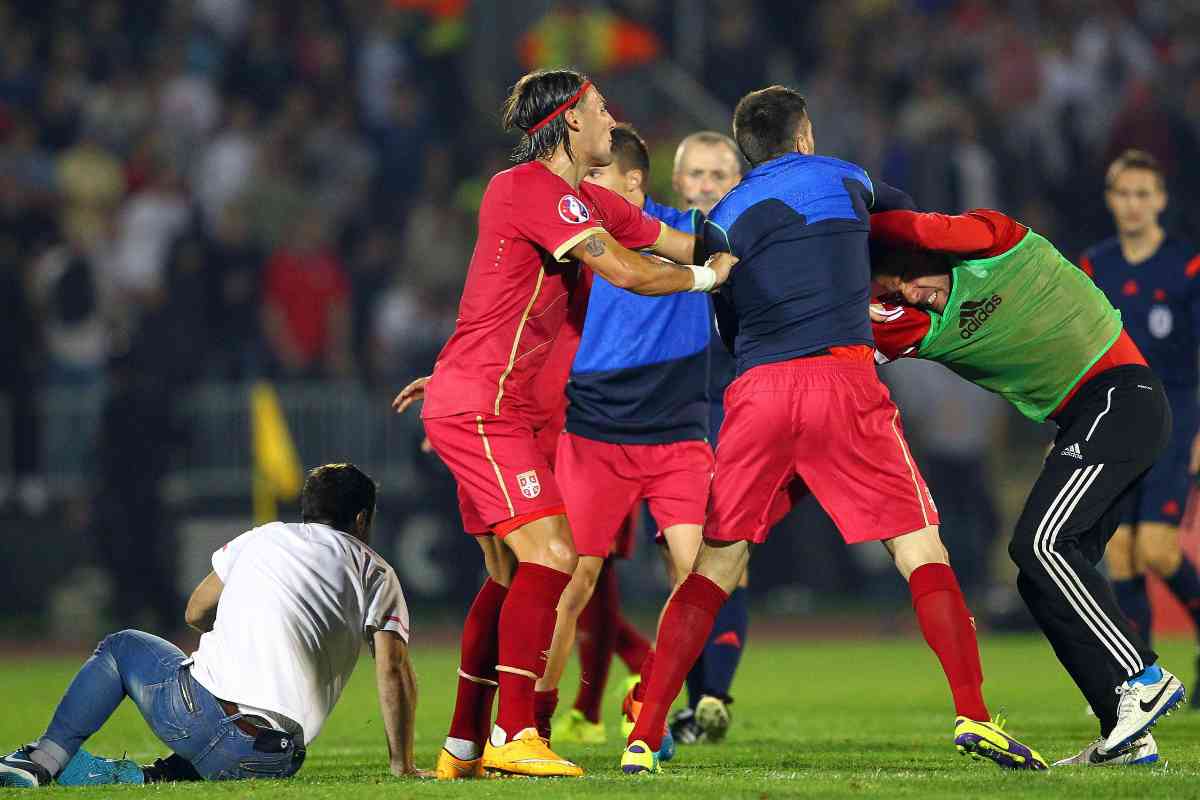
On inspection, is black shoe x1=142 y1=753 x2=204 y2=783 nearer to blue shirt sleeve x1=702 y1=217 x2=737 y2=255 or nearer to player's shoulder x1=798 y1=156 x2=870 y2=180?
blue shirt sleeve x1=702 y1=217 x2=737 y2=255

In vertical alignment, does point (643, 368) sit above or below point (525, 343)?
below

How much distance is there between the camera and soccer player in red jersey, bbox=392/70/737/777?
21.0 ft

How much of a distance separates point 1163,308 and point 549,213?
4.18 meters

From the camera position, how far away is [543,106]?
6.62m

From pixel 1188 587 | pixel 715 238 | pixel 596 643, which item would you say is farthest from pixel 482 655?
pixel 1188 587

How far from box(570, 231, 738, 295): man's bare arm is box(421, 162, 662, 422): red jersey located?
0.16 feet

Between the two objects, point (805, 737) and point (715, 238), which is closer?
point (715, 238)

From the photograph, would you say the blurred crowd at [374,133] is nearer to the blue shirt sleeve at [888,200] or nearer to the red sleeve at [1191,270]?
the red sleeve at [1191,270]

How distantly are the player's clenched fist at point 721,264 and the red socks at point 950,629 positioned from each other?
3.97 ft

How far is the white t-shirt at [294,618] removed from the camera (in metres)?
6.25

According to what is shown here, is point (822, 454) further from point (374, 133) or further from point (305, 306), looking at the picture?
→ point (374, 133)

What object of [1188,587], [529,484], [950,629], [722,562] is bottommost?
[1188,587]

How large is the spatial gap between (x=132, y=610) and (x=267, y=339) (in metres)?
2.96

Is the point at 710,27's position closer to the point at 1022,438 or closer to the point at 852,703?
the point at 1022,438
